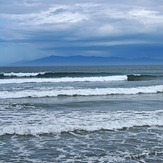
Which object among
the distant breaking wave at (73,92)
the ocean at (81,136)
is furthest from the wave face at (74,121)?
the distant breaking wave at (73,92)

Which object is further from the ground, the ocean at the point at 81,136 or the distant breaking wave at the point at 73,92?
the distant breaking wave at the point at 73,92

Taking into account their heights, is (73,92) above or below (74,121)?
above

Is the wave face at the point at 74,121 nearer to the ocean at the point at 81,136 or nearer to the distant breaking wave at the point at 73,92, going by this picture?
the ocean at the point at 81,136

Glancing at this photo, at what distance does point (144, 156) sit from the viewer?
818cm

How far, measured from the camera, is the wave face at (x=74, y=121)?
10843 mm

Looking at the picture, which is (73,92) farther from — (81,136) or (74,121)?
(81,136)

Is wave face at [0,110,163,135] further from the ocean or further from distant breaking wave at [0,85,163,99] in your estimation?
distant breaking wave at [0,85,163,99]

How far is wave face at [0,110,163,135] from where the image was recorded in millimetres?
10843

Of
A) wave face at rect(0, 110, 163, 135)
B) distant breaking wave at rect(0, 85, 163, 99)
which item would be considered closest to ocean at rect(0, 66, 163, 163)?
wave face at rect(0, 110, 163, 135)

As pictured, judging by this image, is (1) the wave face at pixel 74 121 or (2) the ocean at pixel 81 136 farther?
(1) the wave face at pixel 74 121

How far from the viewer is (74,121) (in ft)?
40.8

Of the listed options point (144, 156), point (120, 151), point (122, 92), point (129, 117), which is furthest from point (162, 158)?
point (122, 92)

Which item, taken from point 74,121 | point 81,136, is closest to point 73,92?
point 74,121

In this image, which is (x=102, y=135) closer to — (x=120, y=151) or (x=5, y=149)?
(x=120, y=151)
